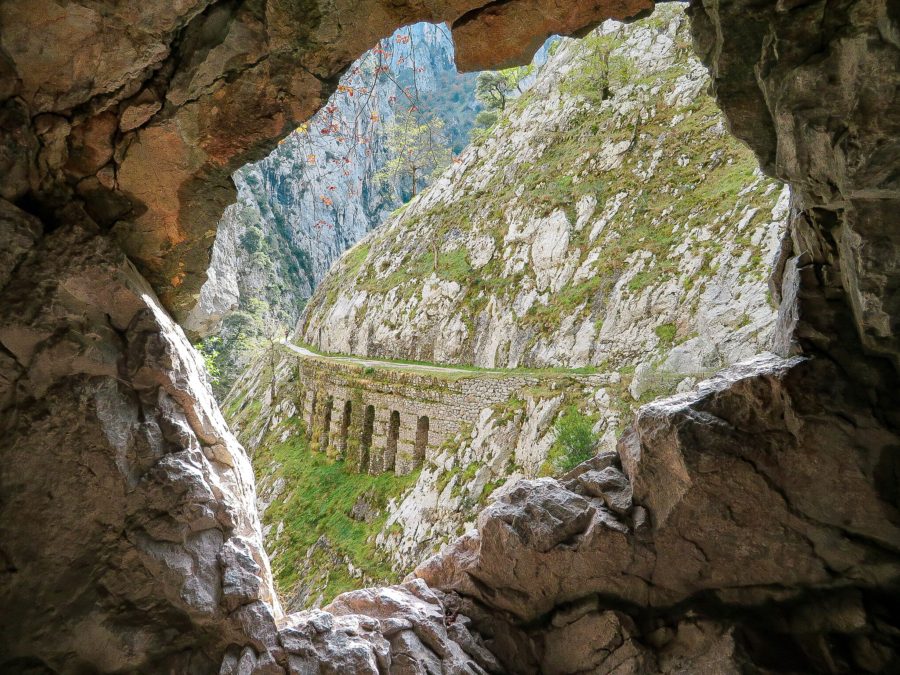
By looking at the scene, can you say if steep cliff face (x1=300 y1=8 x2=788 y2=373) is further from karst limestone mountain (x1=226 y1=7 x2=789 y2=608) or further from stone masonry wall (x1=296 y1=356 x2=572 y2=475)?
stone masonry wall (x1=296 y1=356 x2=572 y2=475)

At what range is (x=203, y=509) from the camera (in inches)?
205

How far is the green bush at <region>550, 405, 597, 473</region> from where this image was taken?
13.7 meters

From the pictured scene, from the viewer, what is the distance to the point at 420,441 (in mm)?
21500

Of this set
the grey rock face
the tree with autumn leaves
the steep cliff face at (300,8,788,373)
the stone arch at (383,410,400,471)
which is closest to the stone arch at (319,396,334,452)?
the steep cliff face at (300,8,788,373)

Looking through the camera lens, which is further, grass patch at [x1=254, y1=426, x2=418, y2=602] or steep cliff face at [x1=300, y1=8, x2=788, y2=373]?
grass patch at [x1=254, y1=426, x2=418, y2=602]

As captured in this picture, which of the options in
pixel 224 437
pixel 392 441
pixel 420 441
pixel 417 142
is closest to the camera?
pixel 224 437

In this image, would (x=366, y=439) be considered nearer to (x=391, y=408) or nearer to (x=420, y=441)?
(x=391, y=408)

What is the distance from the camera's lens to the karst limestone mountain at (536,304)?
52.2ft

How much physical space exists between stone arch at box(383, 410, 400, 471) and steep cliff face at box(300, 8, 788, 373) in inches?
137

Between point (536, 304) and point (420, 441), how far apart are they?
285 inches

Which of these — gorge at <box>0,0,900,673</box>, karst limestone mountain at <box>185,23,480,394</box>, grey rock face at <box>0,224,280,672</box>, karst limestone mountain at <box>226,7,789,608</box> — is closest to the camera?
gorge at <box>0,0,900,673</box>

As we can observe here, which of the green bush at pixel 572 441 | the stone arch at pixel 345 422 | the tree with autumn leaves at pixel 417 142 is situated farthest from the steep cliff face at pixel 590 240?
the tree with autumn leaves at pixel 417 142

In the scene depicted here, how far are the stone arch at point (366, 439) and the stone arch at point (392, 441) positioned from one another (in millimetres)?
1077

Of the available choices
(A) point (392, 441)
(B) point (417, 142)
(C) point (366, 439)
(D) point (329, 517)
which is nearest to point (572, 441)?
(A) point (392, 441)
